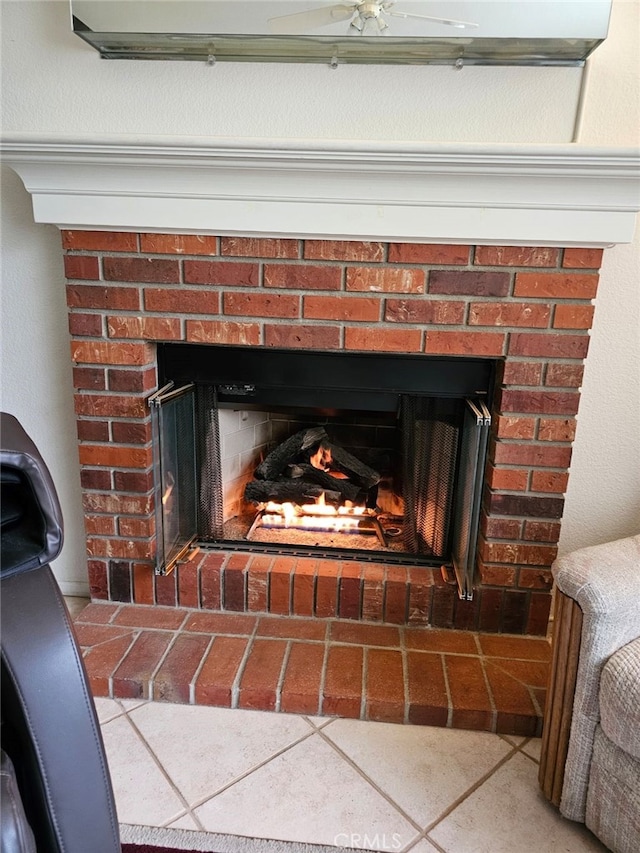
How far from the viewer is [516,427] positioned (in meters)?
1.47

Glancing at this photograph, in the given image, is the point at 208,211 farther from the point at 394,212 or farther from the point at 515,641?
the point at 515,641

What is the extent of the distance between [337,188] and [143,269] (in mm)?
520

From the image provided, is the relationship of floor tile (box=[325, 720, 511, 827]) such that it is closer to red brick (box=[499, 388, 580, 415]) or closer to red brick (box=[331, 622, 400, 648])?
red brick (box=[331, 622, 400, 648])

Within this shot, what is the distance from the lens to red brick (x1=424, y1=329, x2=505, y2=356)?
1432 mm

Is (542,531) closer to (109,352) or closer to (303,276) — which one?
(303,276)

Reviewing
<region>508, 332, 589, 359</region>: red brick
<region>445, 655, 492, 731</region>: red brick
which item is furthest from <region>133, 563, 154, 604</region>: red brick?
<region>508, 332, 589, 359</region>: red brick

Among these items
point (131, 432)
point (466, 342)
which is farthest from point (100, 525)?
point (466, 342)

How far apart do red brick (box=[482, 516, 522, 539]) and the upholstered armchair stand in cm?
38

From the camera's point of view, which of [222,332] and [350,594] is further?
[350,594]

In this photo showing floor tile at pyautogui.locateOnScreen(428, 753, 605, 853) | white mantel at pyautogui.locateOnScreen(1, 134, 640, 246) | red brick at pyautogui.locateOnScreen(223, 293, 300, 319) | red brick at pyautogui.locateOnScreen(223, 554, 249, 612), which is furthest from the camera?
red brick at pyautogui.locateOnScreen(223, 554, 249, 612)

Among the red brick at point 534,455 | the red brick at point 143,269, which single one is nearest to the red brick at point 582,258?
the red brick at point 534,455

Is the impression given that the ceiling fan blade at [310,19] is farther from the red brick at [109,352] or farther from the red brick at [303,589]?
the red brick at [303,589]

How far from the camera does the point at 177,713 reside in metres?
1.40

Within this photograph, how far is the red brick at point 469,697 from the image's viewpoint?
137 centimetres
